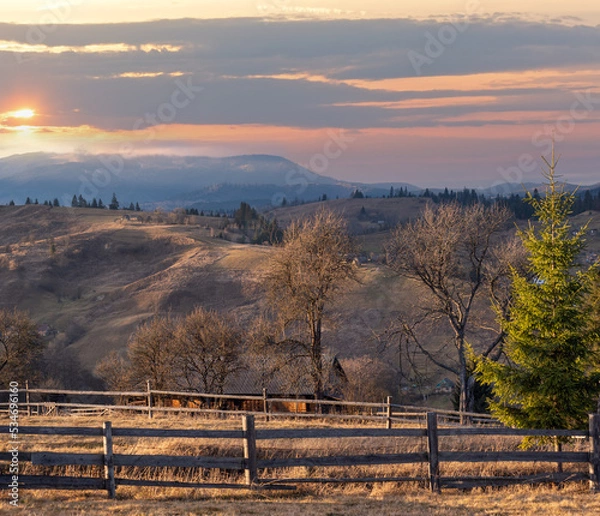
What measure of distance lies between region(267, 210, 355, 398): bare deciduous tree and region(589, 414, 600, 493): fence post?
23.8 metres

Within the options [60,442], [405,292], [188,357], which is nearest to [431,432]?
[60,442]

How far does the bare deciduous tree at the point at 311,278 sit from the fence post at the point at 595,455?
23.8m

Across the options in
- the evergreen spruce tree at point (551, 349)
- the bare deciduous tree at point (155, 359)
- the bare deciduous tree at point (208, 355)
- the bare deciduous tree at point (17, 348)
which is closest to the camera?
the evergreen spruce tree at point (551, 349)

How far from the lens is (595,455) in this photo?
1357 cm

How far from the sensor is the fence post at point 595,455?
534 inches

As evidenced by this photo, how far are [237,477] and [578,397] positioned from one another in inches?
326

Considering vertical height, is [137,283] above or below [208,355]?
above

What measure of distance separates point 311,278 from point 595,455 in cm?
2450

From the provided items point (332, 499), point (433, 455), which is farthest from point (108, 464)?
point (433, 455)

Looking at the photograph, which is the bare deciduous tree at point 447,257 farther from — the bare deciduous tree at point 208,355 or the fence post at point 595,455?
the fence post at point 595,455

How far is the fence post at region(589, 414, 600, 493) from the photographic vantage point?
44.5 feet

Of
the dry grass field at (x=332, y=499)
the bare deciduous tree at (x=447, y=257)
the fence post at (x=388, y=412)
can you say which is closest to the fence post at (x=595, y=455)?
the dry grass field at (x=332, y=499)

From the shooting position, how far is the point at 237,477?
15258mm

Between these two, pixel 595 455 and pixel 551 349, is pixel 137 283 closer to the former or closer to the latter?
pixel 551 349
